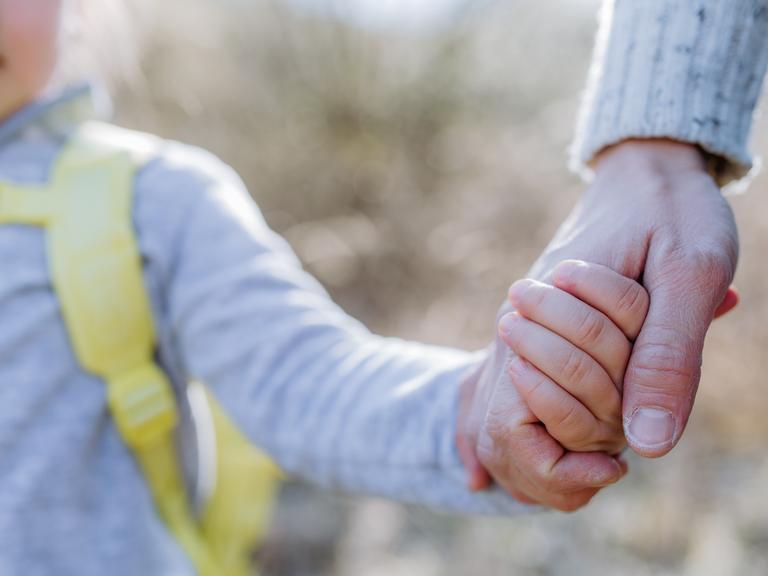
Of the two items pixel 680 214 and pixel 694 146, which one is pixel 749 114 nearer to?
pixel 694 146

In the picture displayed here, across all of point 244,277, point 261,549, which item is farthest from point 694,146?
point 261,549

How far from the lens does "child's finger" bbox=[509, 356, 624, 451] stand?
63 cm

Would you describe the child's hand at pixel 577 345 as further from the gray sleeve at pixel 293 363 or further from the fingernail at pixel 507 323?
the gray sleeve at pixel 293 363

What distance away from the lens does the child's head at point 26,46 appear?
0.94 m

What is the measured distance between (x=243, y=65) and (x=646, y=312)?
14.5ft

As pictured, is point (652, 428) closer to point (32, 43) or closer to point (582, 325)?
point (582, 325)

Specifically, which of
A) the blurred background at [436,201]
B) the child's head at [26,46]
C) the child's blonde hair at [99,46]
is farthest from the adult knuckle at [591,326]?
the blurred background at [436,201]

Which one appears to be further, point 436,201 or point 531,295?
point 436,201

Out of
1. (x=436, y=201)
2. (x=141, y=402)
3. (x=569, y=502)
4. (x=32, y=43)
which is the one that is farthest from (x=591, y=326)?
(x=436, y=201)

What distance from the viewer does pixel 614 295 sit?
625 millimetres

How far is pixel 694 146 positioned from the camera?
2.48ft

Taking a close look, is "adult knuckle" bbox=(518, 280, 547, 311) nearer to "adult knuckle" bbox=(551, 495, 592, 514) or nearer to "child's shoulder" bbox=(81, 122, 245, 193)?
"adult knuckle" bbox=(551, 495, 592, 514)

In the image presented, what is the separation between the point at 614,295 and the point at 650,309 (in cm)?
3

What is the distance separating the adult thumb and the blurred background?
158 centimetres
